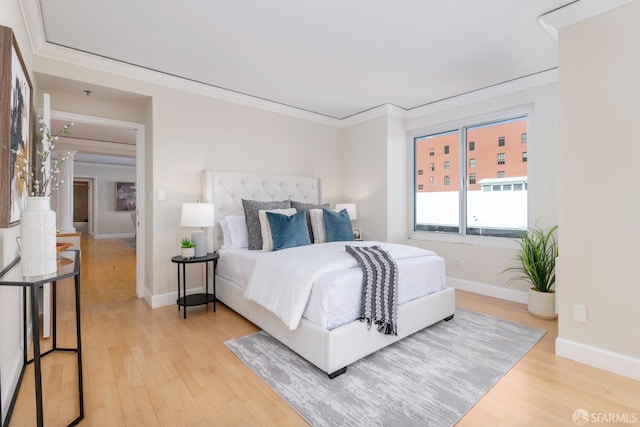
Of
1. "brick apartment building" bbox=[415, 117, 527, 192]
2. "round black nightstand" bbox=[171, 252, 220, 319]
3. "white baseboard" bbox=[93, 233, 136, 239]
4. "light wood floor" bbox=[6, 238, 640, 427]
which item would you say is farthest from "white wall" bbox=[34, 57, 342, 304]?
"white baseboard" bbox=[93, 233, 136, 239]

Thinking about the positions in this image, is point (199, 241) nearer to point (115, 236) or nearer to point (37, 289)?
point (37, 289)

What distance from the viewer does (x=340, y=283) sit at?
7.04ft

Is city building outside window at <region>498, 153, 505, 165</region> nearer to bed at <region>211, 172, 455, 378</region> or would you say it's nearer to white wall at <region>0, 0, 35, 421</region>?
bed at <region>211, 172, 455, 378</region>

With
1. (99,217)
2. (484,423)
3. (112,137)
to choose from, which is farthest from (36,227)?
(99,217)

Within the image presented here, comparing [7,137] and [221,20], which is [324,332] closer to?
[7,137]

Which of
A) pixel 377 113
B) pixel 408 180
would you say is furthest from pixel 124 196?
pixel 408 180

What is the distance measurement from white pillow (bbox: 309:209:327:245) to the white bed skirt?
3.51 feet

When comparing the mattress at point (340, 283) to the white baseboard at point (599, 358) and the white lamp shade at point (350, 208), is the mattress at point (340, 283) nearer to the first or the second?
the white baseboard at point (599, 358)

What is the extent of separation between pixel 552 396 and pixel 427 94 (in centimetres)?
342

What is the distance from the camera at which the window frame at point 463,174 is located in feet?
11.7

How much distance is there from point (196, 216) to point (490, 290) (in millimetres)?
3602

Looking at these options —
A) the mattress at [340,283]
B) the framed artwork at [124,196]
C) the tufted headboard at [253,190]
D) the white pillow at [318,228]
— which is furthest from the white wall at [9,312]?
the framed artwork at [124,196]

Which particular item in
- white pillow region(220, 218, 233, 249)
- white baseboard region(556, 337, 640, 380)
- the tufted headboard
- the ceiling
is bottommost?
white baseboard region(556, 337, 640, 380)

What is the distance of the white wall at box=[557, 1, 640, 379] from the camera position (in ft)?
6.68
